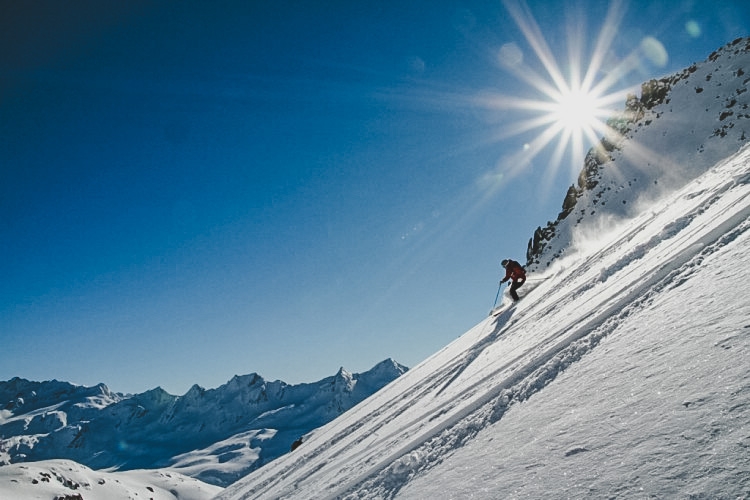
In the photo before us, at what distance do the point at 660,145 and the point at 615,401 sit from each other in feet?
89.9

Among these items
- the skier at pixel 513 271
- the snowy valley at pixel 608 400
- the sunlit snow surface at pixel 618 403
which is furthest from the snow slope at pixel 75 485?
the sunlit snow surface at pixel 618 403

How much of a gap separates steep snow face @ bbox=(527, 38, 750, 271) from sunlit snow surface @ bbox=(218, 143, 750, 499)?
49.9 ft

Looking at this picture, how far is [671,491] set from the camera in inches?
84.9

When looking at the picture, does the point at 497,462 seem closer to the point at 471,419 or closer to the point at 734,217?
the point at 471,419

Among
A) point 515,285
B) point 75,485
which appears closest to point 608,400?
point 515,285

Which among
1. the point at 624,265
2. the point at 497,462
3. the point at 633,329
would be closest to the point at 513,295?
the point at 624,265

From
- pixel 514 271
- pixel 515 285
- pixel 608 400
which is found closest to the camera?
pixel 608 400

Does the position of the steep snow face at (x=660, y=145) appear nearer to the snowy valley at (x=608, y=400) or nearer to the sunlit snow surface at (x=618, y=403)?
the snowy valley at (x=608, y=400)

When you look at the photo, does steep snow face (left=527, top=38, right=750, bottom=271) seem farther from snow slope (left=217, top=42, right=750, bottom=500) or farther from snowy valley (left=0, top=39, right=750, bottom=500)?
snow slope (left=217, top=42, right=750, bottom=500)

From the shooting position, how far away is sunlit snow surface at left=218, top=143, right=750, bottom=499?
2.41m

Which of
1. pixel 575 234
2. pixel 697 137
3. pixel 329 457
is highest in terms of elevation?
pixel 697 137

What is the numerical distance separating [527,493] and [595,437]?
680 millimetres

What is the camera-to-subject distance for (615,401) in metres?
3.32

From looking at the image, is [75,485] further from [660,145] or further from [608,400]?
[608,400]
